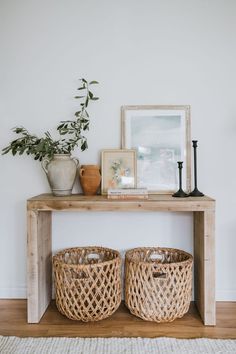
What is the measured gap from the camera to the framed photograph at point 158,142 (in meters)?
2.31

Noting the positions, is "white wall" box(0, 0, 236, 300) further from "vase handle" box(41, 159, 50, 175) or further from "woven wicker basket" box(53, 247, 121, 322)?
"woven wicker basket" box(53, 247, 121, 322)

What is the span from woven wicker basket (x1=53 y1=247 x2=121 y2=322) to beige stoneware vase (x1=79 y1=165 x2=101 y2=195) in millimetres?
515

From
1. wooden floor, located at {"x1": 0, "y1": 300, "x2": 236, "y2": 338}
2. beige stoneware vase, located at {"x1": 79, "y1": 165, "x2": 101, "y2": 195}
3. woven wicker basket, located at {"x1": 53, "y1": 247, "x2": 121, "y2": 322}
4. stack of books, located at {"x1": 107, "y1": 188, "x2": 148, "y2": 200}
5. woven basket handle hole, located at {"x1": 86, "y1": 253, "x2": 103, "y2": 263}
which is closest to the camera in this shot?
wooden floor, located at {"x1": 0, "y1": 300, "x2": 236, "y2": 338}

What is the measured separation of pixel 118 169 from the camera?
7.51 ft

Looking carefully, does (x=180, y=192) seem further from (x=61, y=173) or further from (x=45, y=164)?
(x=45, y=164)

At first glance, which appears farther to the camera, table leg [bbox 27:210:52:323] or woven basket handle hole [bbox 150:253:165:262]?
woven basket handle hole [bbox 150:253:165:262]

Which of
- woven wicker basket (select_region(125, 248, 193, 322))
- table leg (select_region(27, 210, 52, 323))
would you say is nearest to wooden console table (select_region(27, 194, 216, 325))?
table leg (select_region(27, 210, 52, 323))

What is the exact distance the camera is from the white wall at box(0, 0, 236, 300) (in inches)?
91.4

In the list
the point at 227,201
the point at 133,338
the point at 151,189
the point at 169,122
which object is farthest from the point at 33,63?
the point at 133,338

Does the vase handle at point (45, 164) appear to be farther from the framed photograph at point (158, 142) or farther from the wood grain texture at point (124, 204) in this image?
the framed photograph at point (158, 142)

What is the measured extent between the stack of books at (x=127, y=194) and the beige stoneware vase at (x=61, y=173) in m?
0.31

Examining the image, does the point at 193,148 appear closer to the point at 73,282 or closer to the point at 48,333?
the point at 73,282

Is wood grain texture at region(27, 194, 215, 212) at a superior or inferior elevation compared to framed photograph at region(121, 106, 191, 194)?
inferior

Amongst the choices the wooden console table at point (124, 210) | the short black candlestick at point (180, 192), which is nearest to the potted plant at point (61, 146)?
the wooden console table at point (124, 210)
